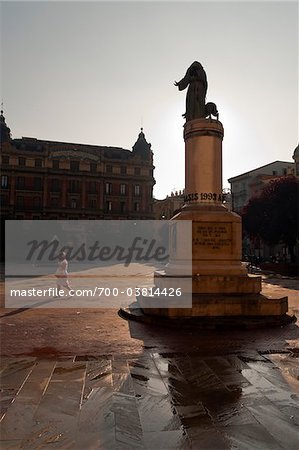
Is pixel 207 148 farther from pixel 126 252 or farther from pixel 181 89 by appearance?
pixel 126 252

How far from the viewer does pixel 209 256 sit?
10391mm

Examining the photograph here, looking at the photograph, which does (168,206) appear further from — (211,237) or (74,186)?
(211,237)

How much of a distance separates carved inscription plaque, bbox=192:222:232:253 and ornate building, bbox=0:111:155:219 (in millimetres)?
A: 57758

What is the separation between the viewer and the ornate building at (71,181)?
65.1 meters

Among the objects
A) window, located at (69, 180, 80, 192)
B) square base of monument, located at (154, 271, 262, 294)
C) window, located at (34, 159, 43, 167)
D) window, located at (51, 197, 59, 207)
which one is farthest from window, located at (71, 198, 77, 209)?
square base of monument, located at (154, 271, 262, 294)

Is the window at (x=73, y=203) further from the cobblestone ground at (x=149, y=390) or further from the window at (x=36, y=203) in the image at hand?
the cobblestone ground at (x=149, y=390)

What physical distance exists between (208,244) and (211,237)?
213mm

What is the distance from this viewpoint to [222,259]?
34.1 ft

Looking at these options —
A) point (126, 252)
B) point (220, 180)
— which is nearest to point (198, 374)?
point (220, 180)

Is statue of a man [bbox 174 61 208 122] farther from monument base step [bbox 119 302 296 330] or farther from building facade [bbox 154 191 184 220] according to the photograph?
building facade [bbox 154 191 184 220]

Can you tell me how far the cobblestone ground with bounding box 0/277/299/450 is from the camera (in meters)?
3.67

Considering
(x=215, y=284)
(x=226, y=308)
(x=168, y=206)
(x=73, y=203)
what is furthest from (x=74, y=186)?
(x=226, y=308)

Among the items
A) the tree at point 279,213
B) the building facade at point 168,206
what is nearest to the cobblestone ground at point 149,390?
the tree at point 279,213

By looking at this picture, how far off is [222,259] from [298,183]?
90.7 feet
